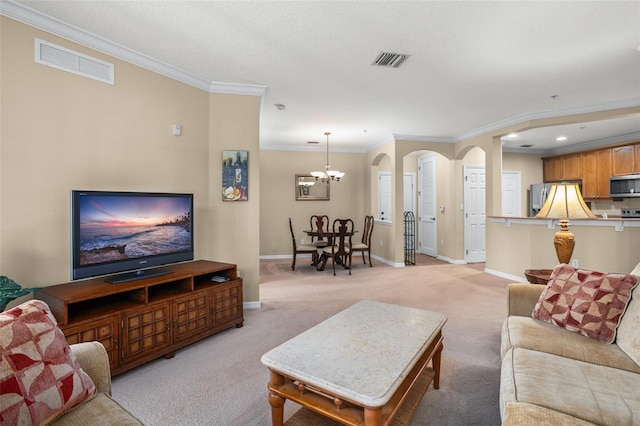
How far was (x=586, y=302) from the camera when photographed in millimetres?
1882

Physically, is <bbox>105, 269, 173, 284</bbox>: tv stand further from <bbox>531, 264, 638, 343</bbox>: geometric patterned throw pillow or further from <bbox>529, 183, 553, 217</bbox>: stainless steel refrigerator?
<bbox>529, 183, 553, 217</bbox>: stainless steel refrigerator

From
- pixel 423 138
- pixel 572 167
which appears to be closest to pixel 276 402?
pixel 423 138

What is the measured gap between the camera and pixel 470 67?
3191 millimetres

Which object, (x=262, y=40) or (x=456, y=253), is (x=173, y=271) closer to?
(x=262, y=40)

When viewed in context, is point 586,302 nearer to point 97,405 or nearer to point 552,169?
point 97,405

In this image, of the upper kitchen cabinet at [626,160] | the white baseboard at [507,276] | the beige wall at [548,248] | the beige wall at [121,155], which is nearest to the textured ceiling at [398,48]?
the beige wall at [121,155]

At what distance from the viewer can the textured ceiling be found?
2256mm

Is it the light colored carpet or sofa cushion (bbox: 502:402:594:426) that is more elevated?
sofa cushion (bbox: 502:402:594:426)

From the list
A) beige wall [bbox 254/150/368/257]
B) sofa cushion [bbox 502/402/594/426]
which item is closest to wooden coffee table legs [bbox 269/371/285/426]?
sofa cushion [bbox 502/402/594/426]

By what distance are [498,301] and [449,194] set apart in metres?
3.28

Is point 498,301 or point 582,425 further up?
point 582,425

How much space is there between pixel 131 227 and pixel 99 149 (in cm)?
73

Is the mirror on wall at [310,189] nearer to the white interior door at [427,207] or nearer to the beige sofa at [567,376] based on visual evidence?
the white interior door at [427,207]

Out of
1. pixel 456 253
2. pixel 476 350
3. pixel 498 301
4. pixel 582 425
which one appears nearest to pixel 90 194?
pixel 582 425
